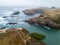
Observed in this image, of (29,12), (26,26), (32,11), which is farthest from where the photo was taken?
(32,11)

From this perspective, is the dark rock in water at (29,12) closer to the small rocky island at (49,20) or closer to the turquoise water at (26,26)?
the turquoise water at (26,26)

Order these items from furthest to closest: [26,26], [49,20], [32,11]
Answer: [32,11], [49,20], [26,26]

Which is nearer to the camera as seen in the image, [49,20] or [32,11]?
[49,20]

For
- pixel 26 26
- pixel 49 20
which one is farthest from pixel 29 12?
pixel 26 26

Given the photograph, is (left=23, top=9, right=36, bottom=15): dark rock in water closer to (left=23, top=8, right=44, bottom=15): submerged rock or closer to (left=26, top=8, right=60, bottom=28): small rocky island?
(left=23, top=8, right=44, bottom=15): submerged rock

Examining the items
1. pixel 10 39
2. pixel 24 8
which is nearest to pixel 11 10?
pixel 24 8

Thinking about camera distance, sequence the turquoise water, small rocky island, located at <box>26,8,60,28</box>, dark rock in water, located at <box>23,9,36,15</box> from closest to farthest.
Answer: the turquoise water < small rocky island, located at <box>26,8,60,28</box> < dark rock in water, located at <box>23,9,36,15</box>

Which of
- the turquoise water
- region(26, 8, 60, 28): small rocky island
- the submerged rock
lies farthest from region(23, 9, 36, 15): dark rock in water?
region(26, 8, 60, 28): small rocky island

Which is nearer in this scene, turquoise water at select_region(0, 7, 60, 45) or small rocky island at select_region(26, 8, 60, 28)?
turquoise water at select_region(0, 7, 60, 45)

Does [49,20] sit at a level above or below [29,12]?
above

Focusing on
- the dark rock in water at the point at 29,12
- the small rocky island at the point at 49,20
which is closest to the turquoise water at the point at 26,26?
the dark rock in water at the point at 29,12

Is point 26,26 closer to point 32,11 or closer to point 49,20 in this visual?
point 49,20

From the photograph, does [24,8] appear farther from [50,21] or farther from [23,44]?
[23,44]
